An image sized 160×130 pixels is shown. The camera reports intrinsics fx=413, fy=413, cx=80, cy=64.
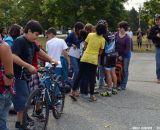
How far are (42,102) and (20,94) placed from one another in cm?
35

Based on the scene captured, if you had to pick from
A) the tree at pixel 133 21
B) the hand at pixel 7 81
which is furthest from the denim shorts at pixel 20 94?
the tree at pixel 133 21

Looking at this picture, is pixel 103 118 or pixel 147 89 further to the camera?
pixel 147 89

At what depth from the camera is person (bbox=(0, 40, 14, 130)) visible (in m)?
4.32

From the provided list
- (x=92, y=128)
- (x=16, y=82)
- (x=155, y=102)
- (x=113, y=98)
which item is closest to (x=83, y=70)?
(x=113, y=98)

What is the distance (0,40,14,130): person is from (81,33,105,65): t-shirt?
4.43m

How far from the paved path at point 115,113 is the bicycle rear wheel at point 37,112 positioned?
57cm

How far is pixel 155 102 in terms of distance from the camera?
9172 mm

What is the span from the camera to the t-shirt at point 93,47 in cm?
894

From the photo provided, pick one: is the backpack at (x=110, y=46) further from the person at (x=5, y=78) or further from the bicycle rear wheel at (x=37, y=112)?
the person at (x=5, y=78)

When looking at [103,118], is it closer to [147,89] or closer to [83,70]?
[83,70]

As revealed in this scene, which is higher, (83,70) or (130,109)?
(83,70)

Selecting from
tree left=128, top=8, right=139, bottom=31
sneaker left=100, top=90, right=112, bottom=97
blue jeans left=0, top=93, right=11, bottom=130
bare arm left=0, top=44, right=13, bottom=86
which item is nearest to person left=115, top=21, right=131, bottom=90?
sneaker left=100, top=90, right=112, bottom=97

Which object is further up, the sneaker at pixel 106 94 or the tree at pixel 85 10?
the tree at pixel 85 10

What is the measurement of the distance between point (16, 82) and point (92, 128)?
1571 mm
